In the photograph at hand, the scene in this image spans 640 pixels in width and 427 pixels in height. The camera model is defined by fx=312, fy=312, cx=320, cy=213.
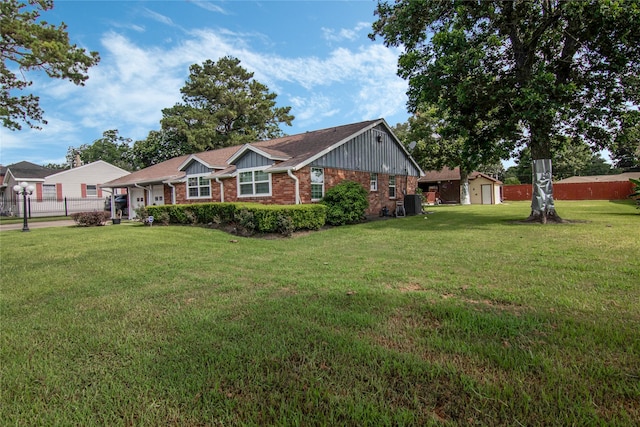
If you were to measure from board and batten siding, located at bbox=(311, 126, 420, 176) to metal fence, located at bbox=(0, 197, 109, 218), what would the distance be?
77.9 feet

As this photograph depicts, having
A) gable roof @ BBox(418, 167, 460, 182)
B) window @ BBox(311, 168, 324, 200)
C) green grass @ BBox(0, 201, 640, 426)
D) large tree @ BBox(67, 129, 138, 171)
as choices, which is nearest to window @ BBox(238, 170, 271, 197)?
window @ BBox(311, 168, 324, 200)

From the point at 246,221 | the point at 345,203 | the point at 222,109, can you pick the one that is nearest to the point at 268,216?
the point at 246,221

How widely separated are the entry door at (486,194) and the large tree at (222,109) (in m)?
24.0

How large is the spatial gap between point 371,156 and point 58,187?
29042 mm

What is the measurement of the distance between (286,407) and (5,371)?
243 cm

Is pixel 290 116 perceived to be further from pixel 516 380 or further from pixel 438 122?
pixel 516 380

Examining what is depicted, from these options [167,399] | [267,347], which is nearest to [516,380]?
[267,347]

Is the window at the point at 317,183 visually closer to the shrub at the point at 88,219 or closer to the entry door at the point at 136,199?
the shrub at the point at 88,219

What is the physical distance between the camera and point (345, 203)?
13.2 meters

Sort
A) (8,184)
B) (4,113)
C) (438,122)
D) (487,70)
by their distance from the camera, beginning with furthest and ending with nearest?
(8,184)
(438,122)
(4,113)
(487,70)

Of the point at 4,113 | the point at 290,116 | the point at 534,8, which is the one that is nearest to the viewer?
the point at 534,8

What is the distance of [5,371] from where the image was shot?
8.41 feet

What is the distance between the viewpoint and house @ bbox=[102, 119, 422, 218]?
46.2ft

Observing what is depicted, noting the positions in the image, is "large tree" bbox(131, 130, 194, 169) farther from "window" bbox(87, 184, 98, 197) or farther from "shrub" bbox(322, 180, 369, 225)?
"shrub" bbox(322, 180, 369, 225)
